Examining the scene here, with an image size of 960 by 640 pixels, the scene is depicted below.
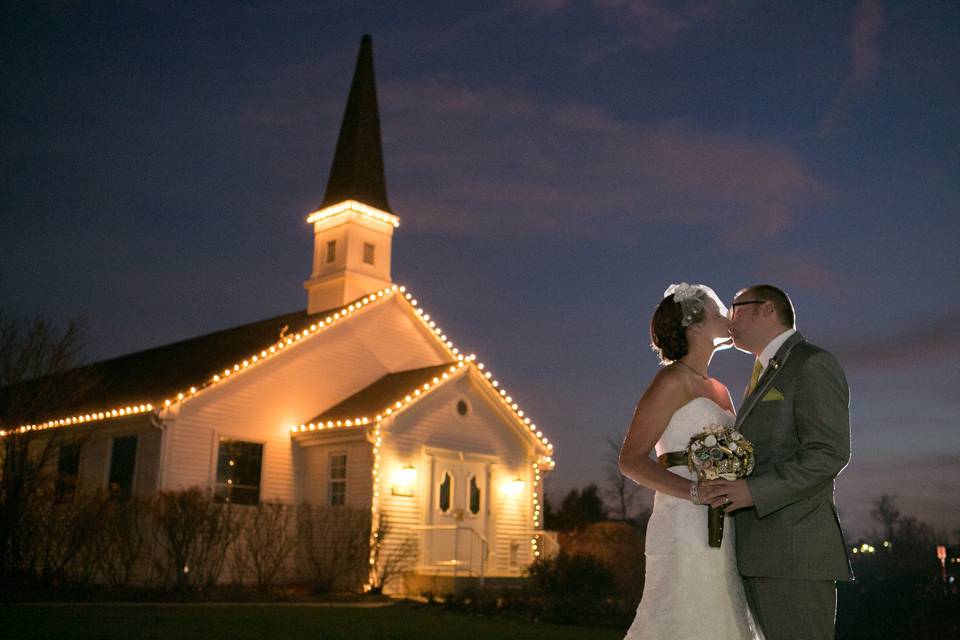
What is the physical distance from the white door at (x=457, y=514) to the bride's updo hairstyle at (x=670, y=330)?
15.9m

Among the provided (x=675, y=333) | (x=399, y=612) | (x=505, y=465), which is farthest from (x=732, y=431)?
(x=505, y=465)

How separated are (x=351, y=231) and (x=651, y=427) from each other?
22144 millimetres

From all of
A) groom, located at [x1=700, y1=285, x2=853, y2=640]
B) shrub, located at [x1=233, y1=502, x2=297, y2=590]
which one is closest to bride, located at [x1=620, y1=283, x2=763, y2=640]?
groom, located at [x1=700, y1=285, x2=853, y2=640]

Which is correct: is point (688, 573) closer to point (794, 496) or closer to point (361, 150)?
point (794, 496)

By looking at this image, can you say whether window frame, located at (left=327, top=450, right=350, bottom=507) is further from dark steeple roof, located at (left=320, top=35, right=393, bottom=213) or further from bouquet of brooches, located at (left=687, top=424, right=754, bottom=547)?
bouquet of brooches, located at (left=687, top=424, right=754, bottom=547)

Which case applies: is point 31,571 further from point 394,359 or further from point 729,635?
point 729,635

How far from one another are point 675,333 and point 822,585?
1.49m

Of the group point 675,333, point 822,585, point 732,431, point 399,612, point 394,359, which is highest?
point 394,359

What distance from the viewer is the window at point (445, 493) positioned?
69.8 ft

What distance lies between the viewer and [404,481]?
20.3m

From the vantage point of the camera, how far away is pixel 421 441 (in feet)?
68.9

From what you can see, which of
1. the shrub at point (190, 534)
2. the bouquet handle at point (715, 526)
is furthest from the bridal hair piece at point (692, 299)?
the shrub at point (190, 534)

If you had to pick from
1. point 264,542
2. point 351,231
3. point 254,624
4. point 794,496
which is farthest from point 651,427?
point 351,231

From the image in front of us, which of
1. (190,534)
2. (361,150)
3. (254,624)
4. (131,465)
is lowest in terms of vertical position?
(254,624)
